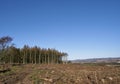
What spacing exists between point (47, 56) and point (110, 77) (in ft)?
205

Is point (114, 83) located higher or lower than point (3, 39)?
lower

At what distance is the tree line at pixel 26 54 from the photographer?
6575cm

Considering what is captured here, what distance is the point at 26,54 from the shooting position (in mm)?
70250

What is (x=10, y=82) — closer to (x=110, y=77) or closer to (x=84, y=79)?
(x=84, y=79)

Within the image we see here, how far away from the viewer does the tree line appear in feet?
216

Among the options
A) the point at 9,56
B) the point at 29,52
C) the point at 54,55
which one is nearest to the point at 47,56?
the point at 54,55

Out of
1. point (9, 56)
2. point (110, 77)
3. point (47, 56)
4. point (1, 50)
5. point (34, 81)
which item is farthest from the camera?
point (47, 56)

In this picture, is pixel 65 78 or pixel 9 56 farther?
pixel 9 56

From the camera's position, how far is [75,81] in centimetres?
1390

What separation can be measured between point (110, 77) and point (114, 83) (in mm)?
1157

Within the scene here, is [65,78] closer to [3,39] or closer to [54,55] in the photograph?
[3,39]

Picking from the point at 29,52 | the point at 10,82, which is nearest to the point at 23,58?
the point at 29,52

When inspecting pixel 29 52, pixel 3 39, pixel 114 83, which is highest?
pixel 3 39

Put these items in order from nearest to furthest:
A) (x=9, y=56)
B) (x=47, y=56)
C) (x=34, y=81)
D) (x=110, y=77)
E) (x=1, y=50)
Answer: (x=34, y=81) → (x=110, y=77) → (x=1, y=50) → (x=9, y=56) → (x=47, y=56)
